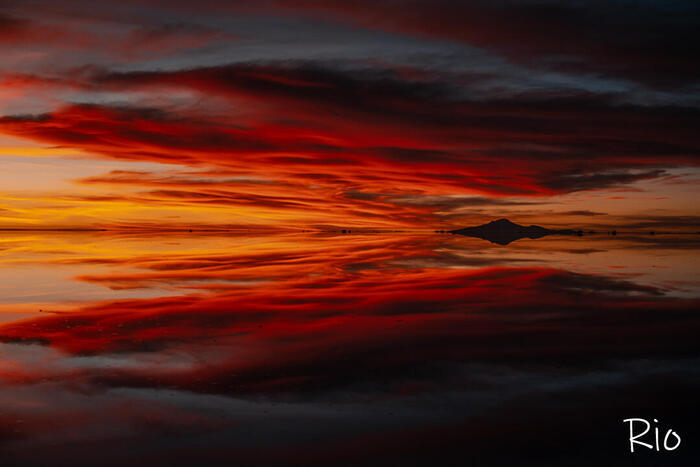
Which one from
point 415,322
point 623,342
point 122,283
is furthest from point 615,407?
point 122,283

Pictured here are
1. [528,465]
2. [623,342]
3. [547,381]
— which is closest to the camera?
[528,465]

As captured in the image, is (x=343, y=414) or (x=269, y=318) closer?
(x=343, y=414)

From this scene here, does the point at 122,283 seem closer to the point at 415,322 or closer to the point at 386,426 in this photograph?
the point at 415,322

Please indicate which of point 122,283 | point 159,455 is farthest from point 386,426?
point 122,283

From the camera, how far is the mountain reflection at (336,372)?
7.26m

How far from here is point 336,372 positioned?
998cm

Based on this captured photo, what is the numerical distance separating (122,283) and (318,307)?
889 cm

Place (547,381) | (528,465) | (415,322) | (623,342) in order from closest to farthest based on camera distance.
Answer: (528,465) < (547,381) < (623,342) < (415,322)

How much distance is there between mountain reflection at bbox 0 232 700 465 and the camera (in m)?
7.26

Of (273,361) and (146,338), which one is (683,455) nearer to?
(273,361)

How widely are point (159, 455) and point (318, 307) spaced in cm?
976

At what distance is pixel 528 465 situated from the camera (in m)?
6.66

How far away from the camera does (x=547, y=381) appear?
9.49 metres

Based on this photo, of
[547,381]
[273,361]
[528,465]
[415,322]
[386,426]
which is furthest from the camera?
[415,322]
